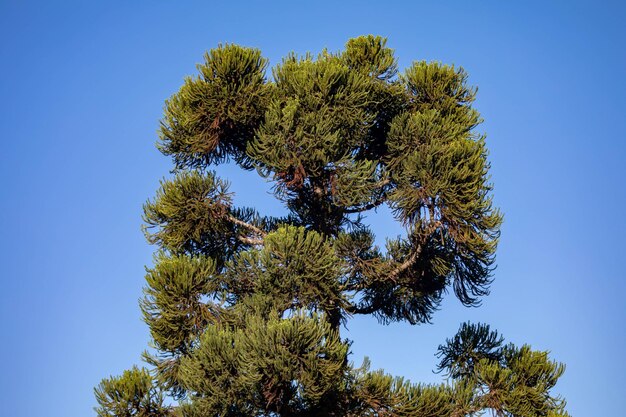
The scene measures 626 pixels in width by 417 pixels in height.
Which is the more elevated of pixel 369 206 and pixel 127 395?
pixel 369 206

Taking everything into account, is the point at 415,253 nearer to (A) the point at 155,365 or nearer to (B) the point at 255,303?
(B) the point at 255,303

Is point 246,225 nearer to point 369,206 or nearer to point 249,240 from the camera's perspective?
point 249,240

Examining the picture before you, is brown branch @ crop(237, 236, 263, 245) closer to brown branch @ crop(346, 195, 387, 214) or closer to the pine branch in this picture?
the pine branch

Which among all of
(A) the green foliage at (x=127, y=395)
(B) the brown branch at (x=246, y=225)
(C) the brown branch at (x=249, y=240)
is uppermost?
(B) the brown branch at (x=246, y=225)

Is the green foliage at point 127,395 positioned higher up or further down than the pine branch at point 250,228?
further down

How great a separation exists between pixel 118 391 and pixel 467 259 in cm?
622

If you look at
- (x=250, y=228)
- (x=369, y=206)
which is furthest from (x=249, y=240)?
(x=369, y=206)

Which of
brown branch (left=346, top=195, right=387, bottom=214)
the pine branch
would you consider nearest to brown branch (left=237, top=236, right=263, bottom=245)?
the pine branch

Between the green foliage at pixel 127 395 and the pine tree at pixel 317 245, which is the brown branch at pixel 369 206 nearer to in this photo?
the pine tree at pixel 317 245

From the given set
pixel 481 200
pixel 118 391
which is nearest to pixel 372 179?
pixel 481 200

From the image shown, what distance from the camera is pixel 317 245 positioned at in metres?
13.4

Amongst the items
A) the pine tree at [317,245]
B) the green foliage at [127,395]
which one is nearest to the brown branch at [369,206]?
the pine tree at [317,245]

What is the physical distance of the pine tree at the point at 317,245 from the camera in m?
12.7

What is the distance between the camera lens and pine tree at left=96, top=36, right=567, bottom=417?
499 inches
